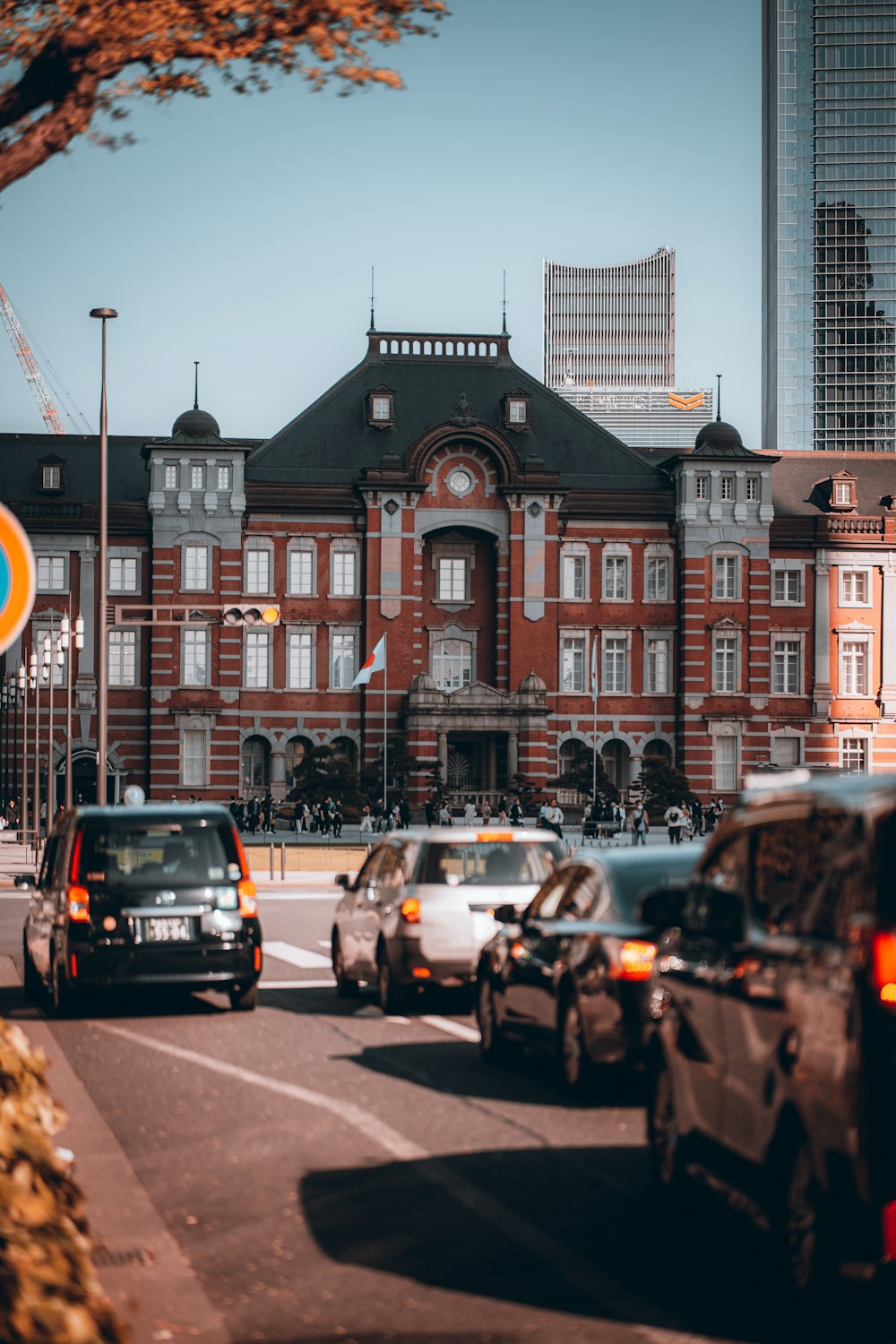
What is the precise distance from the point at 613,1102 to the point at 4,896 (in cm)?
2437

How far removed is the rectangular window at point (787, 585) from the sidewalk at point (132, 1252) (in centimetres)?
6486

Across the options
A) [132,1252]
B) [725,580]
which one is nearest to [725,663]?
[725,580]

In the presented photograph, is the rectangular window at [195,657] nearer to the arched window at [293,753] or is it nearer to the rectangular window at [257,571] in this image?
the rectangular window at [257,571]

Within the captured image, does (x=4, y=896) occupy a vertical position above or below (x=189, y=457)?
below

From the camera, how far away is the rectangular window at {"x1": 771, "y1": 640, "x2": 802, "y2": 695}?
240 feet

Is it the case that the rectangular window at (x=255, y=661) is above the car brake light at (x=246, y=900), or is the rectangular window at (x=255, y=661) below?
above

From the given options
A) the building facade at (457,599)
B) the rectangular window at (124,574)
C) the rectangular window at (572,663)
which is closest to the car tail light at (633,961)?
the building facade at (457,599)

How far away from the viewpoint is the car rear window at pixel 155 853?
14.9 meters

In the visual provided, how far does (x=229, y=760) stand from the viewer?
69562 millimetres

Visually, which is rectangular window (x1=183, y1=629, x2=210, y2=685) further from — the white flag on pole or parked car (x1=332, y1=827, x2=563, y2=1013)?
parked car (x1=332, y1=827, x2=563, y2=1013)

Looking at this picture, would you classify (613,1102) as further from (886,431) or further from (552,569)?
(886,431)

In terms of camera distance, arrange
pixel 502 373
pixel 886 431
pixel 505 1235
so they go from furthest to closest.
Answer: pixel 886 431, pixel 502 373, pixel 505 1235

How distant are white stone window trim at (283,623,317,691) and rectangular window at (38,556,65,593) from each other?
345 inches

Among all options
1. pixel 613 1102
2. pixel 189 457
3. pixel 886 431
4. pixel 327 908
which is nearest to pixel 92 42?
pixel 613 1102
